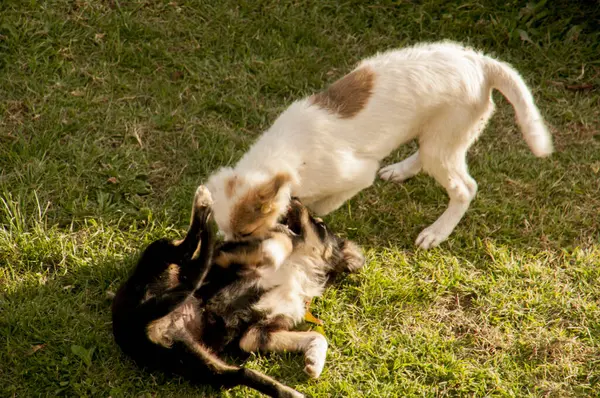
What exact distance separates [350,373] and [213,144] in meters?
1.83

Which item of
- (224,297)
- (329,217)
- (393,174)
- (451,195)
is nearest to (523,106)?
(451,195)

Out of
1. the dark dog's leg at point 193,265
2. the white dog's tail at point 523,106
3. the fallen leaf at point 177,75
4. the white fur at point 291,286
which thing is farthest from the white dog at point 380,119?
the fallen leaf at point 177,75

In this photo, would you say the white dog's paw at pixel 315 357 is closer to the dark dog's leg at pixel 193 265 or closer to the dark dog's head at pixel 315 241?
the dark dog's head at pixel 315 241

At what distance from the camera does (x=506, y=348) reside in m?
3.34

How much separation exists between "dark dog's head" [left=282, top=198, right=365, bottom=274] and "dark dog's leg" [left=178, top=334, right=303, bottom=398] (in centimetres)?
73

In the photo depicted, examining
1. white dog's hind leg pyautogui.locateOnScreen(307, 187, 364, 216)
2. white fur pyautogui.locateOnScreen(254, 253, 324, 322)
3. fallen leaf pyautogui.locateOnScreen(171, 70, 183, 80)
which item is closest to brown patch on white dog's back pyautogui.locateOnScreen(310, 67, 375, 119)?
white dog's hind leg pyautogui.locateOnScreen(307, 187, 364, 216)

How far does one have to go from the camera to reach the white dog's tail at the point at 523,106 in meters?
3.28

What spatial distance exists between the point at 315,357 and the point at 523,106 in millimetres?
1685

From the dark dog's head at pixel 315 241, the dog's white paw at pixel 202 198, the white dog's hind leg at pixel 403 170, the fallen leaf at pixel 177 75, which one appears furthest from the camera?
the fallen leaf at pixel 177 75

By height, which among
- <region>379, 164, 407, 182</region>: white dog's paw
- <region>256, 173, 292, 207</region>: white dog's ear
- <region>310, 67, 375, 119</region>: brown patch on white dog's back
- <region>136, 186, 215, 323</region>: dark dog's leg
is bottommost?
<region>379, 164, 407, 182</region>: white dog's paw

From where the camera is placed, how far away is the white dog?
3391 mm

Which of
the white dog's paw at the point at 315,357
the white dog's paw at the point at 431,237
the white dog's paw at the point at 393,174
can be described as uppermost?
the white dog's paw at the point at 393,174

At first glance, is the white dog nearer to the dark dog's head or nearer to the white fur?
the dark dog's head

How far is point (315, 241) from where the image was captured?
133 inches
